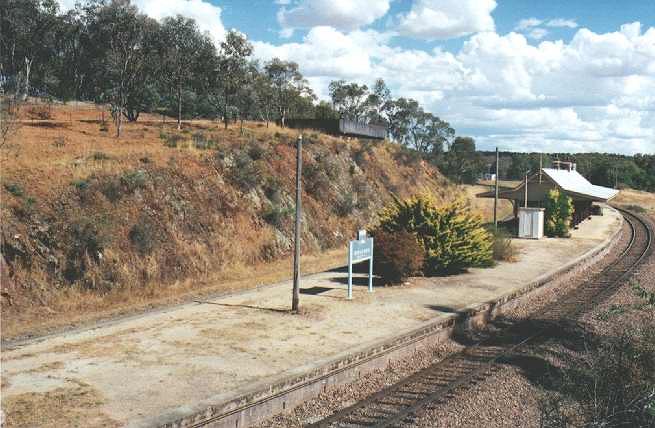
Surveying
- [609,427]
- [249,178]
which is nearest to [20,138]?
[249,178]

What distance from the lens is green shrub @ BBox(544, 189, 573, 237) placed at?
3616 centimetres

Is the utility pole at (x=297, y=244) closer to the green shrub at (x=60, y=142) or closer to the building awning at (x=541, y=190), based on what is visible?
the green shrub at (x=60, y=142)

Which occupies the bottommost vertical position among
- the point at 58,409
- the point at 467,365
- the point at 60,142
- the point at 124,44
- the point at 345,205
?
the point at 467,365

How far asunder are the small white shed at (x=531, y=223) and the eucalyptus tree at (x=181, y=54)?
21371 millimetres

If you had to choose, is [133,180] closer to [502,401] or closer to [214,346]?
[214,346]

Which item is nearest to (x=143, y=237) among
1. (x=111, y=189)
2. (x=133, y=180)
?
(x=111, y=189)

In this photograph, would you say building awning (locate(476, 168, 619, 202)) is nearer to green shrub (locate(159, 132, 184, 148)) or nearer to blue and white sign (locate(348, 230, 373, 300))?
green shrub (locate(159, 132, 184, 148))

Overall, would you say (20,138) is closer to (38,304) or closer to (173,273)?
(173,273)

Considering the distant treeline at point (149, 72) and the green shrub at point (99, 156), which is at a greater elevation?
the distant treeline at point (149, 72)

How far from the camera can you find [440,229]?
21.9m

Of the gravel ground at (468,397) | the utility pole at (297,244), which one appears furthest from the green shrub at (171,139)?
the gravel ground at (468,397)

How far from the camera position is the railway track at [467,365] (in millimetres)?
9875

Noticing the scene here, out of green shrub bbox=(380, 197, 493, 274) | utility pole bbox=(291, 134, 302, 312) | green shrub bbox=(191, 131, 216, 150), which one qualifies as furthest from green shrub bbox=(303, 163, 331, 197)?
utility pole bbox=(291, 134, 302, 312)

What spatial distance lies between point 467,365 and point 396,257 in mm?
6862
